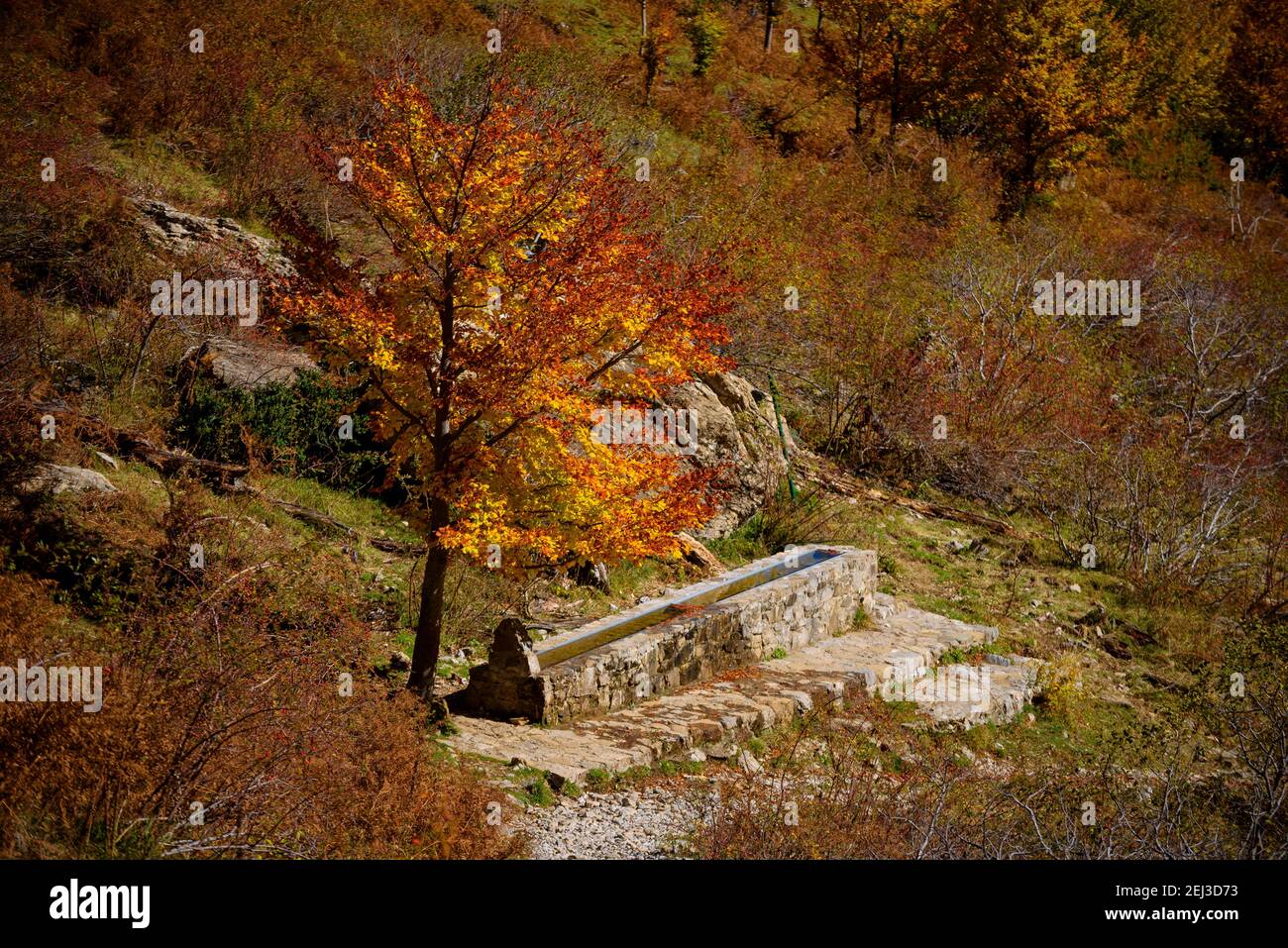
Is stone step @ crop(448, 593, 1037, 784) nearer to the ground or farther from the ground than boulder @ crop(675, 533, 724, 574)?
nearer to the ground

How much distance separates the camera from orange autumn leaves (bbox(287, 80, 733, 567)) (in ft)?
29.8

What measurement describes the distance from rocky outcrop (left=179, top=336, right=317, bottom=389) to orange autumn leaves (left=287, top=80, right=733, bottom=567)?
16.7 feet

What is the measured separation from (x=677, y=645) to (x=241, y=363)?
23.3ft

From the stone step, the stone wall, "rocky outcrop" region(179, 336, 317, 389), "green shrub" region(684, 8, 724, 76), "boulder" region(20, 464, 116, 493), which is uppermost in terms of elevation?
"green shrub" region(684, 8, 724, 76)

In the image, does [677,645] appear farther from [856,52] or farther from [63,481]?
[856,52]

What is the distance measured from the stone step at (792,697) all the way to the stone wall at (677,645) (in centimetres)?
17

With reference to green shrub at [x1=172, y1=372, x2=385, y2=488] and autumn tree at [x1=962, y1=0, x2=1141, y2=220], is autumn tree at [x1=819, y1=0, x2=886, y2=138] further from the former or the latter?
green shrub at [x1=172, y1=372, x2=385, y2=488]

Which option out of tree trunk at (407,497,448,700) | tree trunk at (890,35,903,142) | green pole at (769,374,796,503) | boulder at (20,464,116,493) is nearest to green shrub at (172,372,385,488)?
boulder at (20,464,116,493)

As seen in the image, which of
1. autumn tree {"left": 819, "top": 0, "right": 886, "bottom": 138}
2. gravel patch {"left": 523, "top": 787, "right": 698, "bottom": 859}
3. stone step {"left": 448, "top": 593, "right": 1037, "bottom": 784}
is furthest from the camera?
autumn tree {"left": 819, "top": 0, "right": 886, "bottom": 138}

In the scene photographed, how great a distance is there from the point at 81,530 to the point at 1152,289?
25928 mm

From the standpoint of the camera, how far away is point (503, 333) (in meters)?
9.33

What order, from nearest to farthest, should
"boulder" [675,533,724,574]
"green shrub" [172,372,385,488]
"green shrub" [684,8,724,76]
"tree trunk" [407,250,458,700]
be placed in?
"tree trunk" [407,250,458,700], "green shrub" [172,372,385,488], "boulder" [675,533,724,574], "green shrub" [684,8,724,76]

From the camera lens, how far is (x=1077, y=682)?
14.4m
